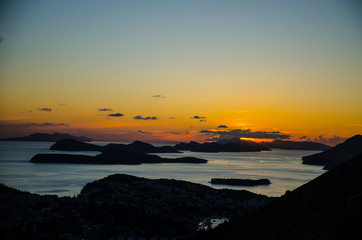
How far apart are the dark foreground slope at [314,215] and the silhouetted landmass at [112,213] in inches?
835

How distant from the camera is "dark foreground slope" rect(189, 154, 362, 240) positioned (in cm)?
1948

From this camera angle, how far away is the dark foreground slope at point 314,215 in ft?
→ 63.9

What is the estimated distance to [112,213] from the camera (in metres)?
54.3

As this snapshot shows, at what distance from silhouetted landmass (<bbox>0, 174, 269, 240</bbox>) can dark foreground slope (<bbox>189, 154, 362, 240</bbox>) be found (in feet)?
69.6

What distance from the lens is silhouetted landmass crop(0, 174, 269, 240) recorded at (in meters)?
43.8

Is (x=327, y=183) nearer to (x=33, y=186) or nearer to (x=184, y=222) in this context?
(x=184, y=222)

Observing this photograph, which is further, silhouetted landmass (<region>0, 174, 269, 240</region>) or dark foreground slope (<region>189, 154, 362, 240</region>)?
silhouetted landmass (<region>0, 174, 269, 240</region>)

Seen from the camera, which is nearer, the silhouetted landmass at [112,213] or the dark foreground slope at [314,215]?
the dark foreground slope at [314,215]

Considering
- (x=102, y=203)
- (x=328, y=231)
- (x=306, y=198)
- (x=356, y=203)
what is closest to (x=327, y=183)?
(x=306, y=198)

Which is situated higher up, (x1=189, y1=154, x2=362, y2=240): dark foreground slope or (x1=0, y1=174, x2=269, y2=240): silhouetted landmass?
(x1=189, y1=154, x2=362, y2=240): dark foreground slope

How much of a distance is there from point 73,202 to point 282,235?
146ft

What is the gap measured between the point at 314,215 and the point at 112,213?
3871 centimetres

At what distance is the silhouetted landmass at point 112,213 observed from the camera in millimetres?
43750

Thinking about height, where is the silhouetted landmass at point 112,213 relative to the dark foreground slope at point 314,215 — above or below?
below
